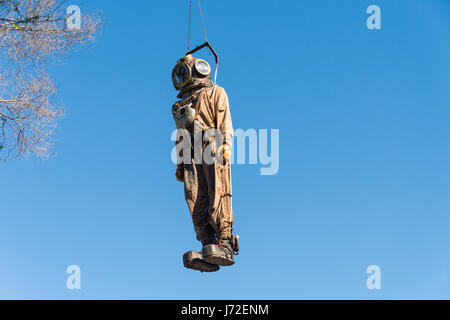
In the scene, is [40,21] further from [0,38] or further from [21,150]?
[21,150]

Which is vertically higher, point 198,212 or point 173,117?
point 173,117

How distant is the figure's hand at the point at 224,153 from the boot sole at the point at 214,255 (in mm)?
1449

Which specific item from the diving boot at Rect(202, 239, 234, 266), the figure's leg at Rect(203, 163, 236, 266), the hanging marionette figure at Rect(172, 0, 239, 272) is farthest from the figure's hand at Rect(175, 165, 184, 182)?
the diving boot at Rect(202, 239, 234, 266)

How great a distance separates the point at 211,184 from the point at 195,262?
1330 millimetres

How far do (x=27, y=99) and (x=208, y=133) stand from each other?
3.34m

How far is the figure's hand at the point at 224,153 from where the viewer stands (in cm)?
1267

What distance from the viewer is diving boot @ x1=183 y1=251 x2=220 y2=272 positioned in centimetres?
1227

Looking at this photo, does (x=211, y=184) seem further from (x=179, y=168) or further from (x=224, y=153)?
(x=179, y=168)

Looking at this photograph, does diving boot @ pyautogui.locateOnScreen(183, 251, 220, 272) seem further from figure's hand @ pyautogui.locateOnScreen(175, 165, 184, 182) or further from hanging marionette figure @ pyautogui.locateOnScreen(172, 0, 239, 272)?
figure's hand @ pyautogui.locateOnScreen(175, 165, 184, 182)

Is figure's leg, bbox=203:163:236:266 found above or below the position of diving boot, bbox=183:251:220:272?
above
